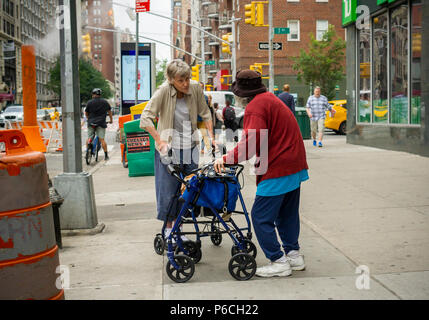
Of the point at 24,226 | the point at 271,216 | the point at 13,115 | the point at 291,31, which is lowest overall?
the point at 271,216

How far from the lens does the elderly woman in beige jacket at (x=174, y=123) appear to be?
530cm

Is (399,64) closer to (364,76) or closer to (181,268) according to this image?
(364,76)

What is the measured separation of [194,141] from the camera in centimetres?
561

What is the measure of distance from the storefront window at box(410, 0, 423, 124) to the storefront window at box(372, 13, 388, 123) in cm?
177

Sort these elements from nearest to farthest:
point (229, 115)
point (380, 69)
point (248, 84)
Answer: point (248, 84) → point (380, 69) → point (229, 115)

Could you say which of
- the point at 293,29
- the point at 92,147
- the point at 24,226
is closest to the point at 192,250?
the point at 24,226

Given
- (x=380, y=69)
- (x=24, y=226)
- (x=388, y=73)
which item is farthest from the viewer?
(x=380, y=69)

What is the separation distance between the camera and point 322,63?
38375 mm

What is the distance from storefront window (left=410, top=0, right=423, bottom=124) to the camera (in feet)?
44.5

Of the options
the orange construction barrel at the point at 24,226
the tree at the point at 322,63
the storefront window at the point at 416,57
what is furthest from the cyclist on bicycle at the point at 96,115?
the tree at the point at 322,63

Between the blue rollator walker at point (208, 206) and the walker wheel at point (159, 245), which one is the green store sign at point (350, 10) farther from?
the blue rollator walker at point (208, 206)

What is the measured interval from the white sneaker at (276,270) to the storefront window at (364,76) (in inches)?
521

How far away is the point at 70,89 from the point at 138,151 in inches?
209

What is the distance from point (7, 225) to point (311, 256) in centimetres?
298
